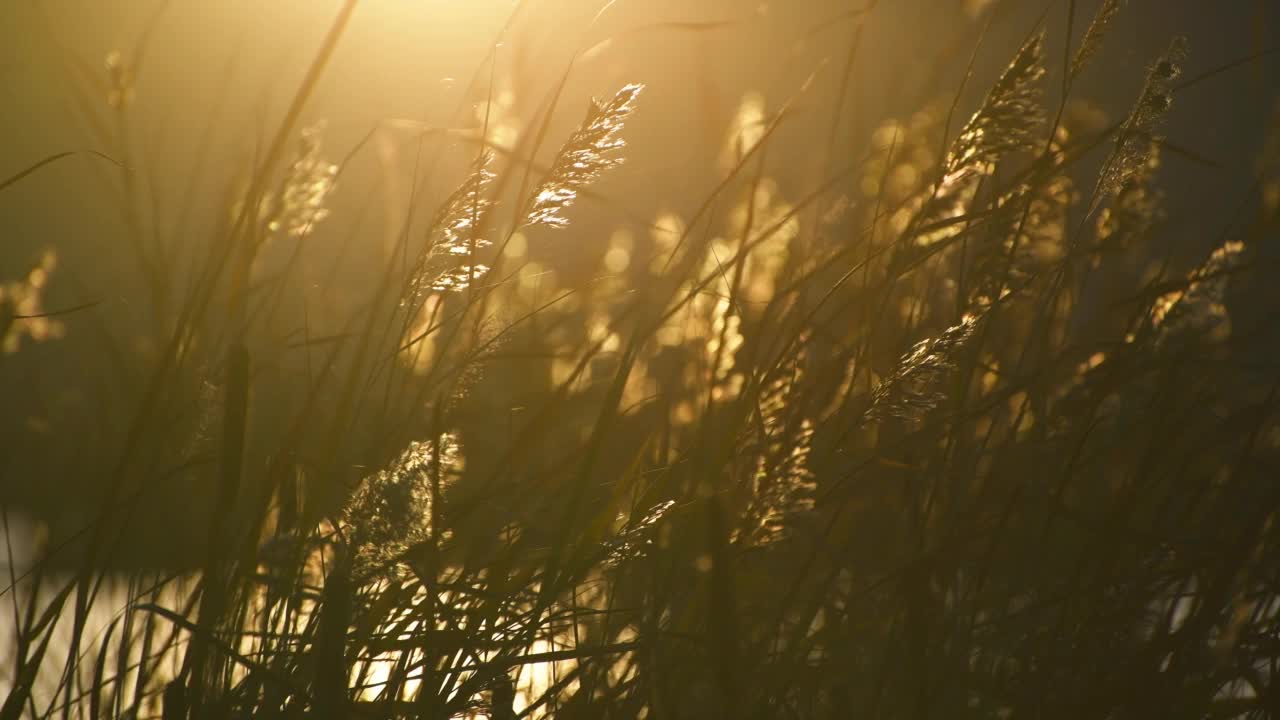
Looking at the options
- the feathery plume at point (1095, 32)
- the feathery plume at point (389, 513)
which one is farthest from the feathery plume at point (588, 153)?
the feathery plume at point (1095, 32)

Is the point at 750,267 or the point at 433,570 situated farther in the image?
the point at 750,267

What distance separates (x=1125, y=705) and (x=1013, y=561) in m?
0.17

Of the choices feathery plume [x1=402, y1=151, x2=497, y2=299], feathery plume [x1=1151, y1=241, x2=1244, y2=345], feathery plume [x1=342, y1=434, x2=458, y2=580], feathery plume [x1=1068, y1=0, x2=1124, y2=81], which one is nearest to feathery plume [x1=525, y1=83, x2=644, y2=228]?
feathery plume [x1=402, y1=151, x2=497, y2=299]

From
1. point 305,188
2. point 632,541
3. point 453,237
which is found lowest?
point 632,541

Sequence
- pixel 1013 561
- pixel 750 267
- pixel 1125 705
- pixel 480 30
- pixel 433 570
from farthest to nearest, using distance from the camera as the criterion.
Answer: pixel 750 267
pixel 480 30
pixel 1013 561
pixel 1125 705
pixel 433 570

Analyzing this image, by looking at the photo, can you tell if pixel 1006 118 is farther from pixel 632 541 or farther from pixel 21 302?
pixel 21 302

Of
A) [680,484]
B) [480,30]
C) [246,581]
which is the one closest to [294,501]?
[246,581]

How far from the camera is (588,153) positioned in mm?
918

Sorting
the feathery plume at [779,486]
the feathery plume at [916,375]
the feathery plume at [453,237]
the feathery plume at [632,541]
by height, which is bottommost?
the feathery plume at [632,541]

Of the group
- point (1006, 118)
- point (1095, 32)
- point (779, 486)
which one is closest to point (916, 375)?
point (779, 486)

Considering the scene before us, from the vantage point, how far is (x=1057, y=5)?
117cm

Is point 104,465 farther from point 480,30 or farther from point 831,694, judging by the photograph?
point 831,694

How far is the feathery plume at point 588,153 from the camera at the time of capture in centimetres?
92

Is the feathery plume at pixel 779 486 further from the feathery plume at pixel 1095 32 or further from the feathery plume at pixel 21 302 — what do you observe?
the feathery plume at pixel 21 302
